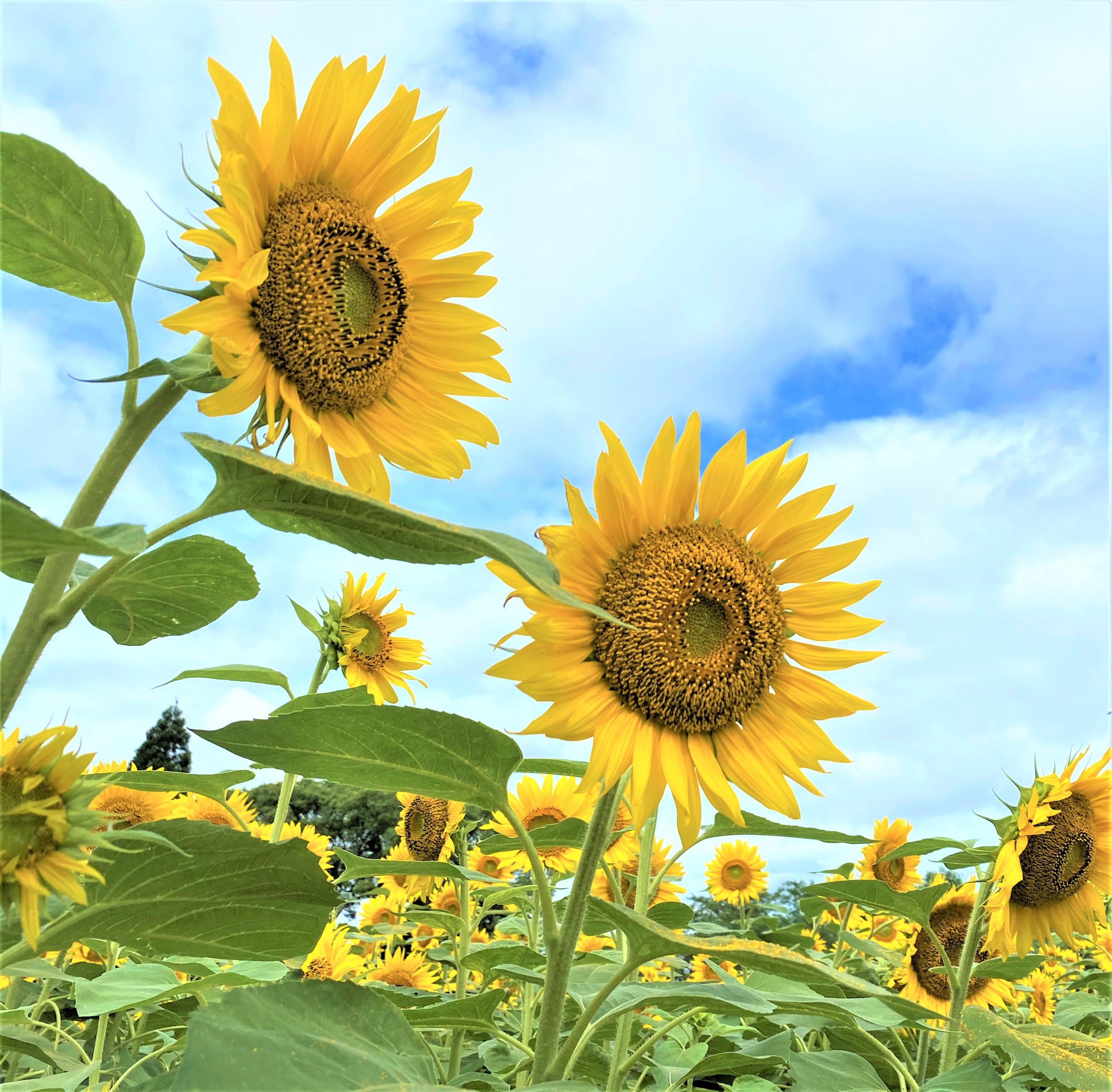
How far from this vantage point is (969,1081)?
7.49ft

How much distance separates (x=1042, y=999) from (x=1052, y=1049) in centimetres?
350

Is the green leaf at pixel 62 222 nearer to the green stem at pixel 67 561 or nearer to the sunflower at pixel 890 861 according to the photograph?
the green stem at pixel 67 561

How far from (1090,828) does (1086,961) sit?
13.7ft

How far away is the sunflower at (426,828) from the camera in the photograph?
4680 millimetres

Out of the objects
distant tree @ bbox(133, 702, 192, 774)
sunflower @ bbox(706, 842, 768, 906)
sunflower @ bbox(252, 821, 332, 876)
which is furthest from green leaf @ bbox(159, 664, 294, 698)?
distant tree @ bbox(133, 702, 192, 774)

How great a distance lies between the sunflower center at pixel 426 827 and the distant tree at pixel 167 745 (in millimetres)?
22352

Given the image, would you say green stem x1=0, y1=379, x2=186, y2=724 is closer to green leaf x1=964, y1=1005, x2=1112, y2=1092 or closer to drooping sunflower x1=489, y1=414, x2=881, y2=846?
drooping sunflower x1=489, y1=414, x2=881, y2=846

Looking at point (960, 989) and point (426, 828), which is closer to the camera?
Result: point (960, 989)

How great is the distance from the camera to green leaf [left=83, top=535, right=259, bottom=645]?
1.79 meters

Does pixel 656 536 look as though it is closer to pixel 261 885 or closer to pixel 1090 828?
pixel 261 885

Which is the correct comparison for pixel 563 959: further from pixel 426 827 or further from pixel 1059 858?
pixel 426 827

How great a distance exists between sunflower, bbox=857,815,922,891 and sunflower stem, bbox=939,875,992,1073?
2137mm

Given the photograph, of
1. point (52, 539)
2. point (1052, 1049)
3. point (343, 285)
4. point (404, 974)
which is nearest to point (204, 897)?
point (52, 539)

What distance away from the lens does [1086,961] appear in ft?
21.9
